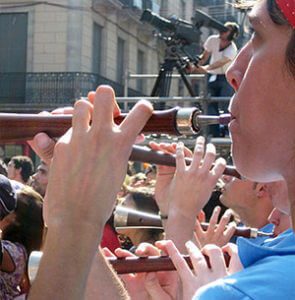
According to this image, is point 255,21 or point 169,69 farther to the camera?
point 169,69

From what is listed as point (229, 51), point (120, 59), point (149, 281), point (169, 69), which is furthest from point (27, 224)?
point (120, 59)

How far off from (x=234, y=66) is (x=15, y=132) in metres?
0.36

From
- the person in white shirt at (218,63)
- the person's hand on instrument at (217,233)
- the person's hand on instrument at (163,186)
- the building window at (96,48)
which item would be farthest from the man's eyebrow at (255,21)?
the building window at (96,48)

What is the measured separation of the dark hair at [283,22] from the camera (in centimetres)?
114

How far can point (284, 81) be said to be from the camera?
44.9 inches

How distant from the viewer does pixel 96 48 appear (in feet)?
48.0

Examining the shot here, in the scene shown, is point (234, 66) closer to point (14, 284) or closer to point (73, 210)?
point (73, 210)

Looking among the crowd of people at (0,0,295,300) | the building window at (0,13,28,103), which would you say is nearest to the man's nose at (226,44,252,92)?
the crowd of people at (0,0,295,300)

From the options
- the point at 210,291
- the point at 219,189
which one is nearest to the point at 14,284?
the point at 210,291

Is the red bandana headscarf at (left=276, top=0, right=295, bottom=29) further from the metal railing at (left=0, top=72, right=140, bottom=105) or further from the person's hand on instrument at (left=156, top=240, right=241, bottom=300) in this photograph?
the metal railing at (left=0, top=72, right=140, bottom=105)

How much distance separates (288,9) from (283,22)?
0.13 ft

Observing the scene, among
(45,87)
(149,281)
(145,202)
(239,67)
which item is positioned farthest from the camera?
(45,87)

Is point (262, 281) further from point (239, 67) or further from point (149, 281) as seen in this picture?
point (149, 281)

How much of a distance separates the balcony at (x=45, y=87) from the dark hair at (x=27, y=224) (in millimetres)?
7463
